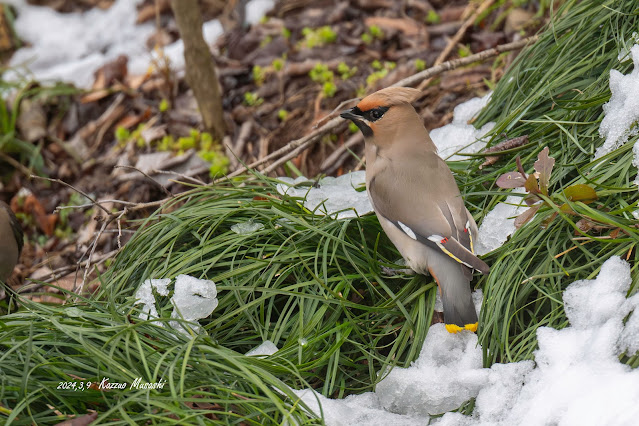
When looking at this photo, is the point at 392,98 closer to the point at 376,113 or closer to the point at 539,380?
the point at 376,113

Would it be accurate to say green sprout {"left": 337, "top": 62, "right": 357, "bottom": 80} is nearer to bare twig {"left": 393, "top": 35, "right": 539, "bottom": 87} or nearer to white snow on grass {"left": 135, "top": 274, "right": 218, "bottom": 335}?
bare twig {"left": 393, "top": 35, "right": 539, "bottom": 87}

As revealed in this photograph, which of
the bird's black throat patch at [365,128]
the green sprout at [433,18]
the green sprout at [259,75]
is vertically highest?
the bird's black throat patch at [365,128]

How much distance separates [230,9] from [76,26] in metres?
1.55

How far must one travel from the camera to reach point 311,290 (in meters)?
2.71

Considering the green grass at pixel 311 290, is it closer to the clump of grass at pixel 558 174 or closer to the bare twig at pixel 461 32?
the clump of grass at pixel 558 174

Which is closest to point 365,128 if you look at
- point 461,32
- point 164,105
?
point 461,32

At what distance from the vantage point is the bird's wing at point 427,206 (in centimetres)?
258

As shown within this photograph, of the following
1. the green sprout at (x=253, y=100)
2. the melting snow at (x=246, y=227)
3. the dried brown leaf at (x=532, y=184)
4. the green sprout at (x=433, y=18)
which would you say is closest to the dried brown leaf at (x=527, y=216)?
the dried brown leaf at (x=532, y=184)

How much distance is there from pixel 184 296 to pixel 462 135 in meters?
1.67

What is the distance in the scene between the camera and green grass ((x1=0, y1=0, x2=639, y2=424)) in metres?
2.16

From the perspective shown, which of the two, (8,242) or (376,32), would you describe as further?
(376,32)

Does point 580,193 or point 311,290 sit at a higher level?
point 580,193

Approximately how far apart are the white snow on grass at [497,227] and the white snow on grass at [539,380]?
425mm

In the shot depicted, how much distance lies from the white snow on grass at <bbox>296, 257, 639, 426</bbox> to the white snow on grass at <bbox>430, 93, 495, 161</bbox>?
1098 millimetres
